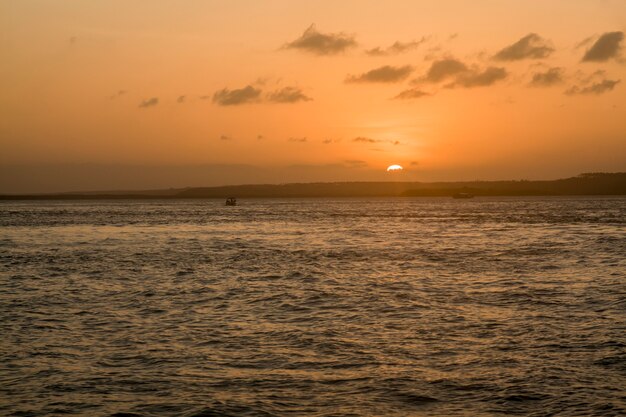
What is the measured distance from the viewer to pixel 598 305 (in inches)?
999

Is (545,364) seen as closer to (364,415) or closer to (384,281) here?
(364,415)

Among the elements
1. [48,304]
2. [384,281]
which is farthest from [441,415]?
[384,281]

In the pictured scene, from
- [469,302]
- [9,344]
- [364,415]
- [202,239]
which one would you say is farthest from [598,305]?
[202,239]

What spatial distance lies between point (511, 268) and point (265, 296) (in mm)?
17365

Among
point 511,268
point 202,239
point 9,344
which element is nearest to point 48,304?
point 9,344

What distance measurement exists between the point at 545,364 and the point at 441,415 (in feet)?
16.1

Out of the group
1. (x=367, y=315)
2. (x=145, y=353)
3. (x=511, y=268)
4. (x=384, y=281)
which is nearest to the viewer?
(x=145, y=353)

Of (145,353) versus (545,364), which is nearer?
(545,364)

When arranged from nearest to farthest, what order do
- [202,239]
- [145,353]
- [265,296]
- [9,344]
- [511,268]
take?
1. [145,353]
2. [9,344]
3. [265,296]
4. [511,268]
5. [202,239]

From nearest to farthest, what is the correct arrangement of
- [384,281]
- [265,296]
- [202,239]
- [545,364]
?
1. [545,364]
2. [265,296]
3. [384,281]
4. [202,239]

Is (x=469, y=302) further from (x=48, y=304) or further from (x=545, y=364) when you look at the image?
(x=48, y=304)

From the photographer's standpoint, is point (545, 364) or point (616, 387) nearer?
point (616, 387)

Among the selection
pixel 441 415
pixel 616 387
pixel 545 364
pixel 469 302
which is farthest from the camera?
pixel 469 302

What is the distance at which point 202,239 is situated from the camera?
72.1 meters
